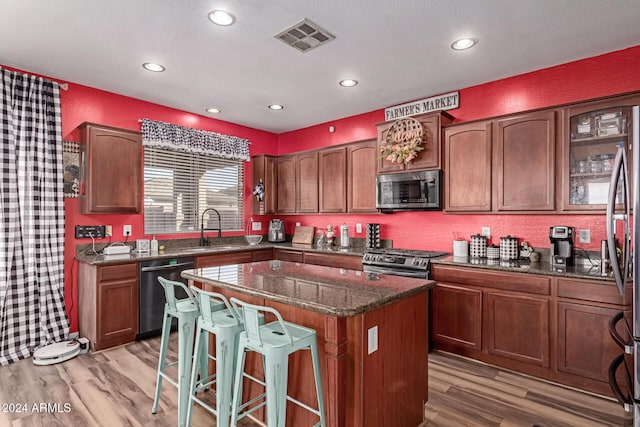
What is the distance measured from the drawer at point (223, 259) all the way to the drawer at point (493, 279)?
2.43 metres

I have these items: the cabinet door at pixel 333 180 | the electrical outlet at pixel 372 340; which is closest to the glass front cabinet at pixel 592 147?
the electrical outlet at pixel 372 340

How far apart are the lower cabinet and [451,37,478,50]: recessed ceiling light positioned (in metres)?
1.89

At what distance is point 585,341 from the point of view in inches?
100

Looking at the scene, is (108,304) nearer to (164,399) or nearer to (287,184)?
(164,399)

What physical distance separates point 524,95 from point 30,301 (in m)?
5.16

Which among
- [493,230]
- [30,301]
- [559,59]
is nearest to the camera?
[559,59]

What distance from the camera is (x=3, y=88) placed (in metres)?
3.14

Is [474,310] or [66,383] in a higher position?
[474,310]

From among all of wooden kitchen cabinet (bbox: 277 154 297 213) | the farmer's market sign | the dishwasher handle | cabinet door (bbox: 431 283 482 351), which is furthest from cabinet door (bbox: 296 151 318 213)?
cabinet door (bbox: 431 283 482 351)

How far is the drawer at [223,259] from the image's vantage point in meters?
4.09

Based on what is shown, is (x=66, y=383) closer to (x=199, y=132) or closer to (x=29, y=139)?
(x=29, y=139)

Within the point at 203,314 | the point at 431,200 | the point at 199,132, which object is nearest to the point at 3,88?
the point at 199,132

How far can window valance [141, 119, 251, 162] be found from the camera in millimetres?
4152

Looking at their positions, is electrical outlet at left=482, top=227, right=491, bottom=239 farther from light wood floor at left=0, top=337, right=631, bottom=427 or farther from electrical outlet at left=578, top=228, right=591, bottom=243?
light wood floor at left=0, top=337, right=631, bottom=427
